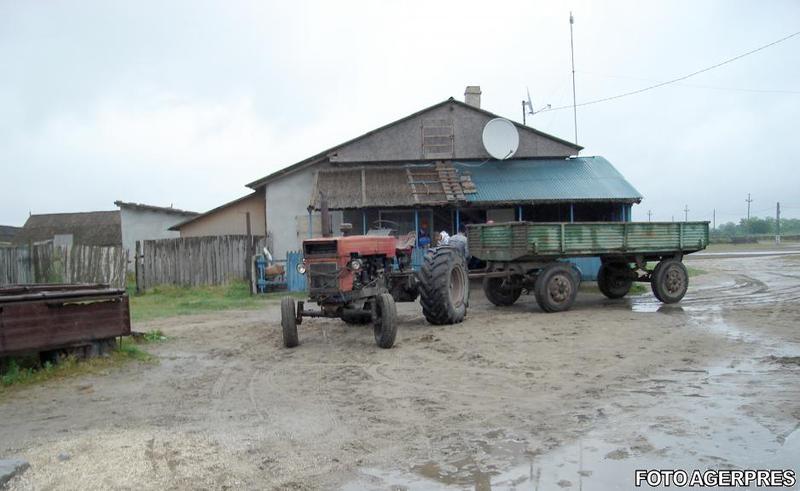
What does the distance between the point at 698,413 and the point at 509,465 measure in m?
2.11

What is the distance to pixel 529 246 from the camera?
12422 mm

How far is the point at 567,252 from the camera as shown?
12797 millimetres

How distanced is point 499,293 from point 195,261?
1090 cm

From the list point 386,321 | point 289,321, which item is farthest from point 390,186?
point 386,321

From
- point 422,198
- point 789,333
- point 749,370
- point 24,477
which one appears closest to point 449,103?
point 422,198

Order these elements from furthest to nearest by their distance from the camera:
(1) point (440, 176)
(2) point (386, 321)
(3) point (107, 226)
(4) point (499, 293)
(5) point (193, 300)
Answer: (3) point (107, 226), (1) point (440, 176), (5) point (193, 300), (4) point (499, 293), (2) point (386, 321)

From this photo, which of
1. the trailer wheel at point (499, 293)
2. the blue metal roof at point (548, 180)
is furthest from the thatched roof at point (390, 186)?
the trailer wheel at point (499, 293)

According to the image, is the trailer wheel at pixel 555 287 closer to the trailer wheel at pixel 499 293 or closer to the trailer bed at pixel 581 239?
the trailer bed at pixel 581 239

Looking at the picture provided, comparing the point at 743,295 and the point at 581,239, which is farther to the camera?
the point at 743,295

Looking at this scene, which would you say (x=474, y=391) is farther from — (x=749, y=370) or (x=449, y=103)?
(x=449, y=103)

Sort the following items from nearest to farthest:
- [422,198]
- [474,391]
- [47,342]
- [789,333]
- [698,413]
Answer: [698,413] < [474,391] < [47,342] < [789,333] < [422,198]

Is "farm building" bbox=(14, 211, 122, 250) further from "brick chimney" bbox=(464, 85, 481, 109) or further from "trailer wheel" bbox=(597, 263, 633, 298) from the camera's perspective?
"trailer wheel" bbox=(597, 263, 633, 298)

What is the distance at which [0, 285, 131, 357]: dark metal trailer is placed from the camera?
7.45 meters

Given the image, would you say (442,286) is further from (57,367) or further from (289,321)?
(57,367)
